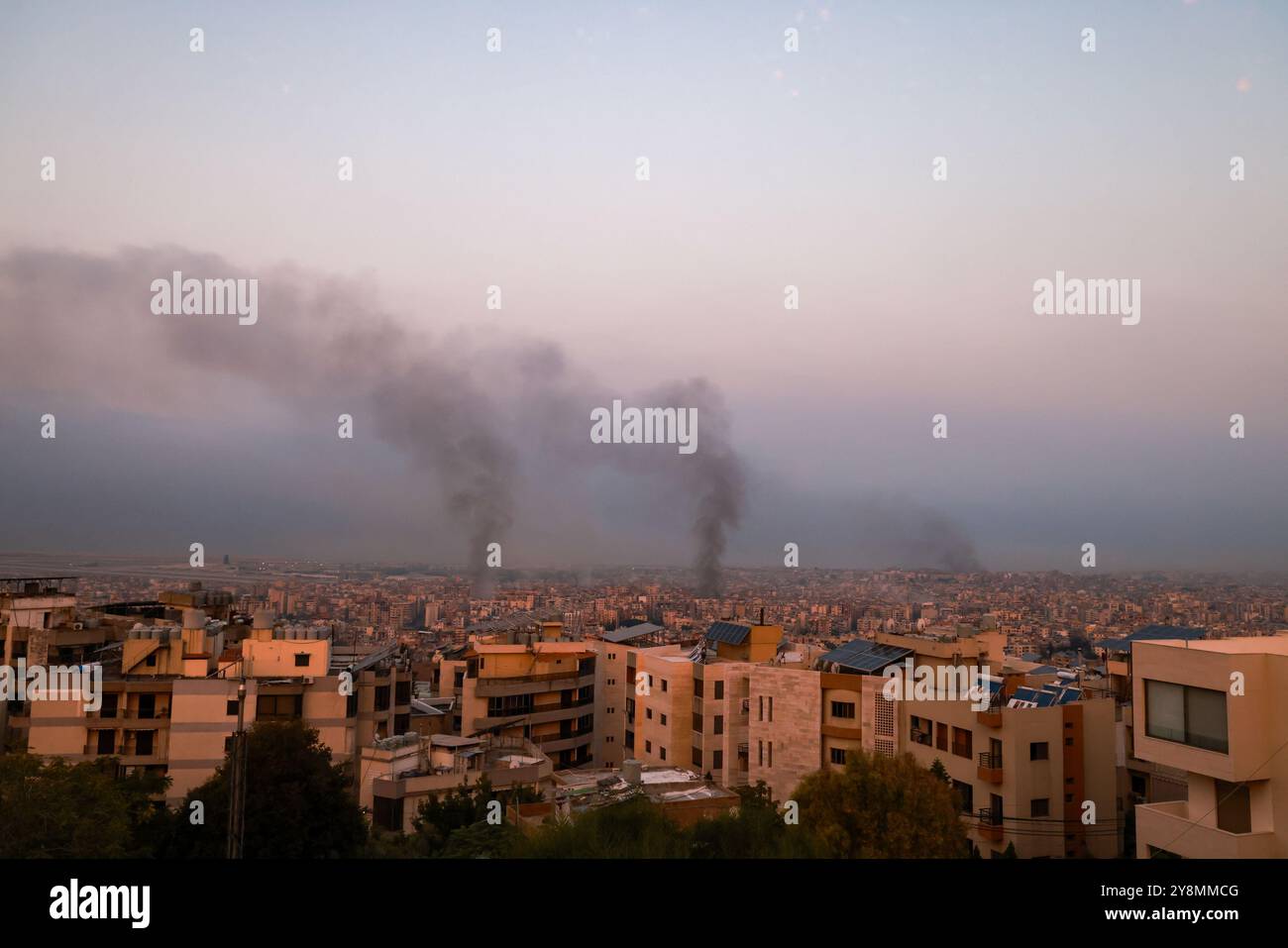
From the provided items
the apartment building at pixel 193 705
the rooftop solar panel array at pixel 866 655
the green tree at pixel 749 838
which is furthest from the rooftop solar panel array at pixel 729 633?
the green tree at pixel 749 838

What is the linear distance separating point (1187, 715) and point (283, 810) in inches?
458

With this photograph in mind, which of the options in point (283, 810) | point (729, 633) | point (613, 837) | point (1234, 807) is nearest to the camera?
point (1234, 807)

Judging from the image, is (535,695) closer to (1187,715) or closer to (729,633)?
(729,633)

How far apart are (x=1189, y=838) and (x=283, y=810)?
1144 centimetres

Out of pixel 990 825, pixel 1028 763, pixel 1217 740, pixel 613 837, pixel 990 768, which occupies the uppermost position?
pixel 1217 740

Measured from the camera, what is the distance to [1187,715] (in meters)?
8.84

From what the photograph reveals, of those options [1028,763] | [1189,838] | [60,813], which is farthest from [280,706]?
[1189,838]

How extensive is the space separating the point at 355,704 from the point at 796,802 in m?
10.1

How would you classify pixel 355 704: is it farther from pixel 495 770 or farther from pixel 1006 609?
pixel 1006 609

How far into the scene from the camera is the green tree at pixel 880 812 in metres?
10.3

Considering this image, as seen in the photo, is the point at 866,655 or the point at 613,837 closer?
the point at 613,837

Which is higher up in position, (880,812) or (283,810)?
(880,812)

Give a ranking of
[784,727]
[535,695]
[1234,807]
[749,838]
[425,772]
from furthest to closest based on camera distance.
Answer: [535,695], [784,727], [425,772], [749,838], [1234,807]

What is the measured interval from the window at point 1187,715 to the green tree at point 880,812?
2780 millimetres
